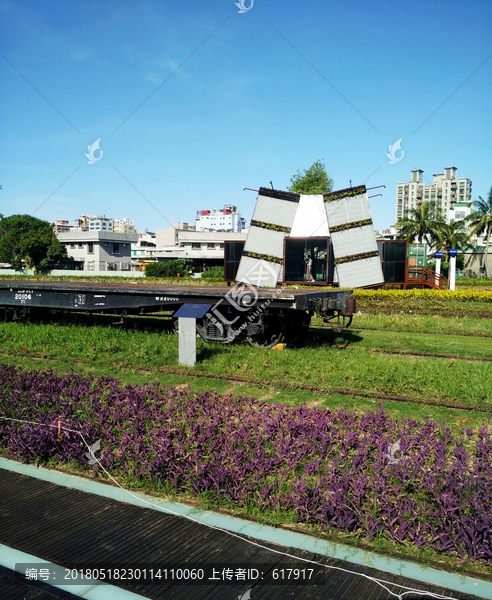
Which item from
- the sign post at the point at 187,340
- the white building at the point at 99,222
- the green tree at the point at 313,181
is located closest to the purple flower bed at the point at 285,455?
the sign post at the point at 187,340

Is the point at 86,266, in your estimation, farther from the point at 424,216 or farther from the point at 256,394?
the point at 256,394

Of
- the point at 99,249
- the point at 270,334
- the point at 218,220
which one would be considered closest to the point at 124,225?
the point at 218,220

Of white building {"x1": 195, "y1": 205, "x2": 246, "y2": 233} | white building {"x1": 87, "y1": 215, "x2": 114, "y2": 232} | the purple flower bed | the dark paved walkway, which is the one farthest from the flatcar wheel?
white building {"x1": 87, "y1": 215, "x2": 114, "y2": 232}

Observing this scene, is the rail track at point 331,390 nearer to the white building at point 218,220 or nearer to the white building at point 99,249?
the white building at point 99,249

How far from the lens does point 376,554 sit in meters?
3.57

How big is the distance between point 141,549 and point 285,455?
5.52ft

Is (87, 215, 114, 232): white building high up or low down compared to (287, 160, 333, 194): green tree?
up

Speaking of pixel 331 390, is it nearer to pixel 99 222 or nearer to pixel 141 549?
pixel 141 549

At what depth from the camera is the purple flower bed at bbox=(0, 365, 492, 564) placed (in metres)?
3.78

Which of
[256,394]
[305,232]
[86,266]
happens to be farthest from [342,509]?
[86,266]

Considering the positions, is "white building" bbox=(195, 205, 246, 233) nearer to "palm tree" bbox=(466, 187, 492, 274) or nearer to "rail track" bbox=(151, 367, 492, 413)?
"palm tree" bbox=(466, 187, 492, 274)

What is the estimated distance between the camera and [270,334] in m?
11.2

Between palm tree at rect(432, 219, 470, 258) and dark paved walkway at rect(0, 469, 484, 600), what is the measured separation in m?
57.9

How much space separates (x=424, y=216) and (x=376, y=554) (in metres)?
58.2
